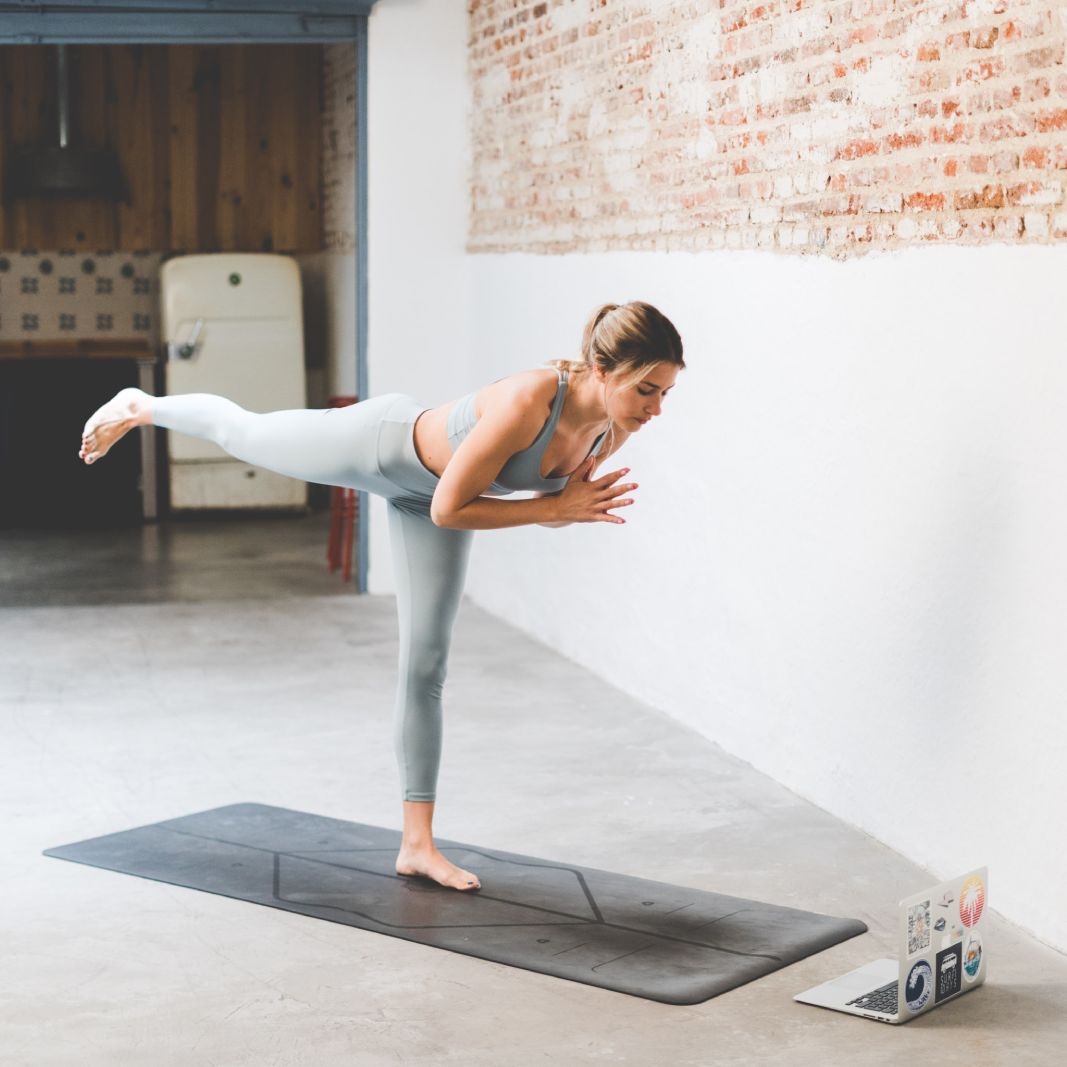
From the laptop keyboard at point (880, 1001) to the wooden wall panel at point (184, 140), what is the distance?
27.8 feet

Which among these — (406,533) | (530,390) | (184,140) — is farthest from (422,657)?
(184,140)

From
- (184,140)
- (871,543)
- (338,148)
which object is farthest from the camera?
(184,140)

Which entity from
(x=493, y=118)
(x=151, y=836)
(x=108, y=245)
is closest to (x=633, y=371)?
(x=151, y=836)

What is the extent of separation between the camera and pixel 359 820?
177 inches

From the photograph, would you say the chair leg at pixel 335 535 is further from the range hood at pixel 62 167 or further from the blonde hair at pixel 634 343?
the blonde hair at pixel 634 343

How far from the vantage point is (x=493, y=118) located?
741cm

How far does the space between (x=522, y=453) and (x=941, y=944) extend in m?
1.35

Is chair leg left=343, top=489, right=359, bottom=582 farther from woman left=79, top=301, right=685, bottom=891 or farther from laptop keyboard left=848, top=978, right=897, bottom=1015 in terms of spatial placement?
laptop keyboard left=848, top=978, right=897, bottom=1015

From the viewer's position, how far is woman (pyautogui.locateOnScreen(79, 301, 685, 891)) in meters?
3.50

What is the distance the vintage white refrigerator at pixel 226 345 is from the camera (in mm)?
10062

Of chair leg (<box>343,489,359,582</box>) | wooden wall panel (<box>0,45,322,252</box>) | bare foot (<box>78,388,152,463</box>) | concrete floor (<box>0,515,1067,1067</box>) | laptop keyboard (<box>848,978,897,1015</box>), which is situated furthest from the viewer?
wooden wall panel (<box>0,45,322,252</box>)

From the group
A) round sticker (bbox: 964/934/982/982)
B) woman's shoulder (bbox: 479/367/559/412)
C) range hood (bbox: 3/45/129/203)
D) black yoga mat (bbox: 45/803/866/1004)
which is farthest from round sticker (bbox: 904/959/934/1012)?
range hood (bbox: 3/45/129/203)

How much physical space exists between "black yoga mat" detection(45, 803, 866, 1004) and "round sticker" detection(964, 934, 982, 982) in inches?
13.6

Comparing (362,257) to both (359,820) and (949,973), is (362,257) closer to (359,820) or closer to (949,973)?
(359,820)
